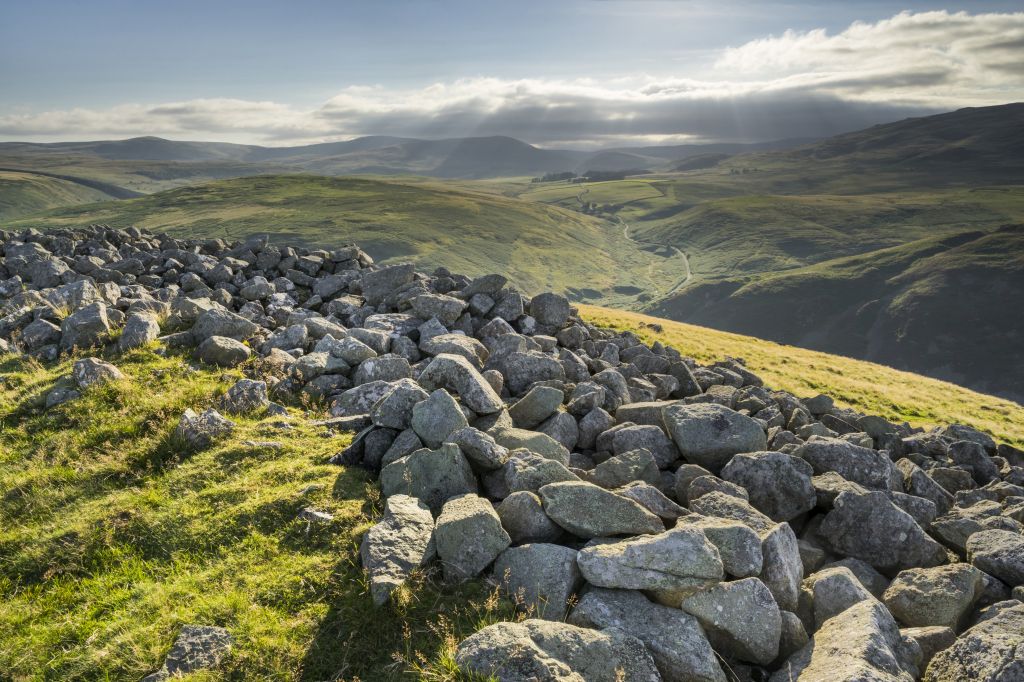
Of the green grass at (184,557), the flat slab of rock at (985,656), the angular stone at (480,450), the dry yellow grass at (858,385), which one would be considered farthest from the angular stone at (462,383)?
the dry yellow grass at (858,385)

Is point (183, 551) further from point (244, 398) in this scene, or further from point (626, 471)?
point (626, 471)

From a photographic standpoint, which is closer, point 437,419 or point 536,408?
point 437,419

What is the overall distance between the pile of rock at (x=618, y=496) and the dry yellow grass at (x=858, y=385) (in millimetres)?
37927

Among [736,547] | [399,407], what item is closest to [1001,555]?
[736,547]

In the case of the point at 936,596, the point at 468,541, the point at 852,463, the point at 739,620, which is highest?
the point at 468,541

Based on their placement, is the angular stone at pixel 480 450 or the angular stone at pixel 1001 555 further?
the angular stone at pixel 480 450

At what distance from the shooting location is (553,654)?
7.21 metres

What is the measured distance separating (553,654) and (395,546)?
323cm

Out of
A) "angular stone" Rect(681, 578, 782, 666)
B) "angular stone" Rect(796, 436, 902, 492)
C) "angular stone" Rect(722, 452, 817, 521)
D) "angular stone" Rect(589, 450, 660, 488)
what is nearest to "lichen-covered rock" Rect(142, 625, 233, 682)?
"angular stone" Rect(681, 578, 782, 666)

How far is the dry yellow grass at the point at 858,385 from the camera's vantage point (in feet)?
209

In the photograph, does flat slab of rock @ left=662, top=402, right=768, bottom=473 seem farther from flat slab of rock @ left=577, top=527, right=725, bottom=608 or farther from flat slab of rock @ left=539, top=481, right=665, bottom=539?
flat slab of rock @ left=577, top=527, right=725, bottom=608

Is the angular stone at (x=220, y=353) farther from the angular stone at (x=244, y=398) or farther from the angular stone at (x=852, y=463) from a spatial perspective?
the angular stone at (x=852, y=463)

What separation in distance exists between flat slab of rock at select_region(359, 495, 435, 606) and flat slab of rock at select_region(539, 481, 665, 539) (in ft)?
7.39

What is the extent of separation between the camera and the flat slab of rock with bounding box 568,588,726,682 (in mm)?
7734
